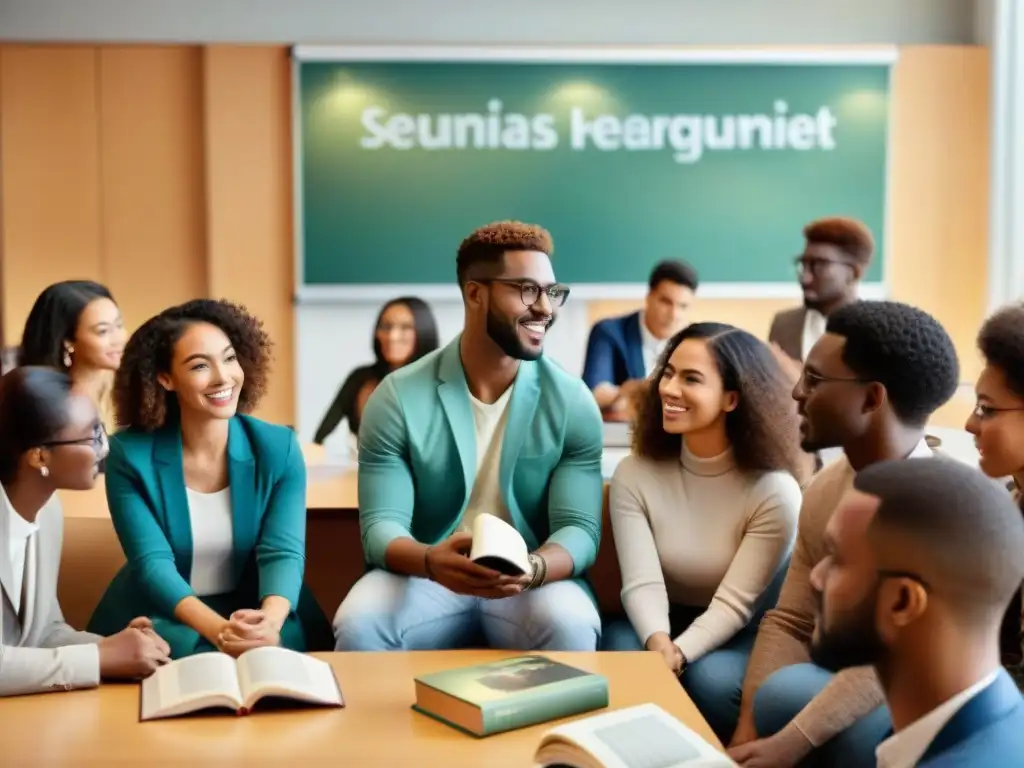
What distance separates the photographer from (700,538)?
261 cm

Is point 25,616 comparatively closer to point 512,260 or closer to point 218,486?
point 218,486

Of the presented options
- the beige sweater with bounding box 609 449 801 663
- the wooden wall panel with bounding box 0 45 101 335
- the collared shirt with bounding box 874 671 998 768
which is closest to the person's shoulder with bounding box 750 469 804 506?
the beige sweater with bounding box 609 449 801 663

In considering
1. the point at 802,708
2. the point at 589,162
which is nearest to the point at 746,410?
the point at 802,708

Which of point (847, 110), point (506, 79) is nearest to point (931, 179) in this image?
point (847, 110)

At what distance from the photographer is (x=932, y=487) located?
4.39 feet

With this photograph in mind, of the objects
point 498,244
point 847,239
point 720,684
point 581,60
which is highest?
point 581,60

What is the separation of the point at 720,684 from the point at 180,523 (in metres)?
1.23

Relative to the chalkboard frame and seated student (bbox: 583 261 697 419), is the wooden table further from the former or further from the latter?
the chalkboard frame

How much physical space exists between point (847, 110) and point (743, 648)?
4.28 meters

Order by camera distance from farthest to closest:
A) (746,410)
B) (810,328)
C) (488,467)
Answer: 1. (810,328)
2. (488,467)
3. (746,410)

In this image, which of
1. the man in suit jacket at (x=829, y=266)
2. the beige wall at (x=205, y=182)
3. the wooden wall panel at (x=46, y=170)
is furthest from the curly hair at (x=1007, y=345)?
the wooden wall panel at (x=46, y=170)

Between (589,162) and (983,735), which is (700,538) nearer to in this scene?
(983,735)

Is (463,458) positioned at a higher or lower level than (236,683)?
higher

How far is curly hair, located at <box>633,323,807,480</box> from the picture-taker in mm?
2613
